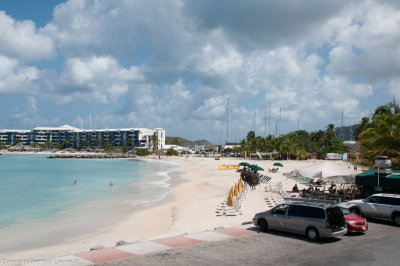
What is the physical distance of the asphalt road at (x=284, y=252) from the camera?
981 cm

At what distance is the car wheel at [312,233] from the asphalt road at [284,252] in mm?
226

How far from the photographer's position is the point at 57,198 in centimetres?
3309

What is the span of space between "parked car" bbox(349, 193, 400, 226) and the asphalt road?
211 cm

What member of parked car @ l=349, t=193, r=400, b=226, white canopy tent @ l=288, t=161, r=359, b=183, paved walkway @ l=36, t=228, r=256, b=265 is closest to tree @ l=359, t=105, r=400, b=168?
white canopy tent @ l=288, t=161, r=359, b=183

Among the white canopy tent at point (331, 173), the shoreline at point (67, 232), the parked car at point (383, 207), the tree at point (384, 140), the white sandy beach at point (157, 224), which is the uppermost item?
the tree at point (384, 140)

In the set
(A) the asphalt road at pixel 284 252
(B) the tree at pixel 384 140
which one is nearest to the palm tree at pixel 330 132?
(B) the tree at pixel 384 140

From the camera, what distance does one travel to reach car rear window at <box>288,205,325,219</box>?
11922 millimetres

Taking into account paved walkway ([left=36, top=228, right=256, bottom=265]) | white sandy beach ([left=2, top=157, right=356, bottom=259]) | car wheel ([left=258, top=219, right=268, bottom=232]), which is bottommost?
white sandy beach ([left=2, top=157, right=356, bottom=259])

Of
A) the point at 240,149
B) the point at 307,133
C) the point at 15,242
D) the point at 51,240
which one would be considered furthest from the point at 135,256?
the point at 307,133

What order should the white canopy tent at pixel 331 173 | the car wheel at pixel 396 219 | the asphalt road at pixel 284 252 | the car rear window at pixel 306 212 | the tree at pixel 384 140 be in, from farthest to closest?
1. the white canopy tent at pixel 331 173
2. the tree at pixel 384 140
3. the car wheel at pixel 396 219
4. the car rear window at pixel 306 212
5. the asphalt road at pixel 284 252

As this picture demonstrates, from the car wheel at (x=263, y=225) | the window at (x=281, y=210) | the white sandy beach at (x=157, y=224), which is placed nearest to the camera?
the window at (x=281, y=210)

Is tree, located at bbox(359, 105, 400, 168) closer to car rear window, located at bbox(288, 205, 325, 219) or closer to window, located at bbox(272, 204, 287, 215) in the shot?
window, located at bbox(272, 204, 287, 215)

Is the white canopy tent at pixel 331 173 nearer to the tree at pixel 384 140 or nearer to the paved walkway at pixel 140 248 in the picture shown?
the tree at pixel 384 140

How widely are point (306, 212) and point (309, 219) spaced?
0.28m
